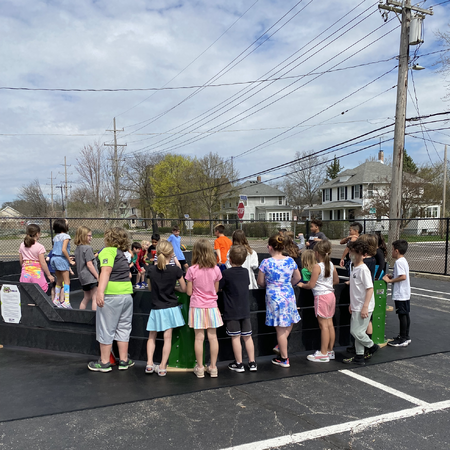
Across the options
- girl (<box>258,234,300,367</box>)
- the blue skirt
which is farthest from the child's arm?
the blue skirt

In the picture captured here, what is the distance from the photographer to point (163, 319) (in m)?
4.47

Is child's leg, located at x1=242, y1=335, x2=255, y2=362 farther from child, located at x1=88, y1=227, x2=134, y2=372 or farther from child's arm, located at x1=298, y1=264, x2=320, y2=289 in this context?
child, located at x1=88, y1=227, x2=134, y2=372

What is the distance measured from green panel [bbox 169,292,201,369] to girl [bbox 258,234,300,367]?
0.98 m

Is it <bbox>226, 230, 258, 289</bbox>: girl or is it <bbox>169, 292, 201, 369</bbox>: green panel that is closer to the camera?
<bbox>169, 292, 201, 369</bbox>: green panel

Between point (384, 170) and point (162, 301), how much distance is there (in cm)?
5006


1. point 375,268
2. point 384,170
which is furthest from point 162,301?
point 384,170

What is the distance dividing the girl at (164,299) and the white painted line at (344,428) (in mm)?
1685

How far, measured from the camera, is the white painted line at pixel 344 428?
10.2ft

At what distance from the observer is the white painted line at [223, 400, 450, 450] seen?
10.2 feet

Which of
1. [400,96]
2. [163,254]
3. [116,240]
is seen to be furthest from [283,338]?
[400,96]

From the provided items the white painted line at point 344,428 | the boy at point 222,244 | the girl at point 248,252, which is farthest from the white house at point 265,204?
the white painted line at point 344,428

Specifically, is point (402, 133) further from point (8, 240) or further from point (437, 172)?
point (437, 172)

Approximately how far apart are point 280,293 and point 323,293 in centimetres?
65

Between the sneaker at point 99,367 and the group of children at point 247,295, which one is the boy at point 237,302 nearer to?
the group of children at point 247,295
